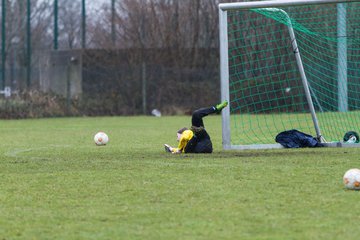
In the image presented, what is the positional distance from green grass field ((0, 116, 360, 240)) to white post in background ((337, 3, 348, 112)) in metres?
3.25

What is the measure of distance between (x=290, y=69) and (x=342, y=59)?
4.81 meters

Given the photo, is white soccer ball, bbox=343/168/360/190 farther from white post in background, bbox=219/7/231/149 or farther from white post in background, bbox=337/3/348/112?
white post in background, bbox=337/3/348/112

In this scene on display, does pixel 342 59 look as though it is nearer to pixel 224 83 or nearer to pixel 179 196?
pixel 224 83

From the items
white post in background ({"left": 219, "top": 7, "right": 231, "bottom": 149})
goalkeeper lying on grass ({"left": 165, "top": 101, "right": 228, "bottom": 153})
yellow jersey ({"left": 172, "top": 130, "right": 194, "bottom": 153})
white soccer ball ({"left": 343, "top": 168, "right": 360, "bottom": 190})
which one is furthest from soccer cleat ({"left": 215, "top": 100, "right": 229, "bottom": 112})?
white soccer ball ({"left": 343, "top": 168, "right": 360, "bottom": 190})

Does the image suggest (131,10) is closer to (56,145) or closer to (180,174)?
(56,145)

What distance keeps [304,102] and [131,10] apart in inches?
519

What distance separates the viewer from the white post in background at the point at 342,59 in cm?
1438

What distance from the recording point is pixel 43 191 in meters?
7.70

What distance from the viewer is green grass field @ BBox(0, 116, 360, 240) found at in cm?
570

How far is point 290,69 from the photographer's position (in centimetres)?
2047

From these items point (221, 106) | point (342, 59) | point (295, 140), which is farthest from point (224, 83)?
point (342, 59)

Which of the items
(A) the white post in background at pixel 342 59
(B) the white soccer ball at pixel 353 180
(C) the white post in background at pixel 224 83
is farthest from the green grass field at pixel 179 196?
(A) the white post in background at pixel 342 59

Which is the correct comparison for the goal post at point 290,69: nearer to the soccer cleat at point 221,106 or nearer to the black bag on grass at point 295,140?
the black bag on grass at point 295,140

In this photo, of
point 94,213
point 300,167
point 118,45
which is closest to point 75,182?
point 94,213
